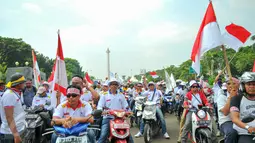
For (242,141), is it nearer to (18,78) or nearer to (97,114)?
(97,114)

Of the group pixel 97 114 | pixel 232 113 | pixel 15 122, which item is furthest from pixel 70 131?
pixel 232 113

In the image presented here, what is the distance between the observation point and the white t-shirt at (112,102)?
616 cm

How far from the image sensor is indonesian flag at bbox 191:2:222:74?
183 inches

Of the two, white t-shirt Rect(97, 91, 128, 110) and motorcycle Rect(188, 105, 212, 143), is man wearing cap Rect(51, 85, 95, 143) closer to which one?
white t-shirt Rect(97, 91, 128, 110)

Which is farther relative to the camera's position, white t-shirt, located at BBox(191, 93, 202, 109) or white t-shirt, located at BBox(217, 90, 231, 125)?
white t-shirt, located at BBox(191, 93, 202, 109)

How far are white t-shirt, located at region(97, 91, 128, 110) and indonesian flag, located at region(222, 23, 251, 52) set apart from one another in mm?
2823

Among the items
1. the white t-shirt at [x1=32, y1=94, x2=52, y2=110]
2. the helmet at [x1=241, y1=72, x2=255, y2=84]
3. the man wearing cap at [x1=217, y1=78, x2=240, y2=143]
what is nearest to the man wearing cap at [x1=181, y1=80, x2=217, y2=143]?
→ the man wearing cap at [x1=217, y1=78, x2=240, y2=143]

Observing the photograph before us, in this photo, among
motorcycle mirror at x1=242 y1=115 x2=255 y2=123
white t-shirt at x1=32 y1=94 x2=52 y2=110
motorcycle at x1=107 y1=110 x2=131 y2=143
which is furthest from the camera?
white t-shirt at x1=32 y1=94 x2=52 y2=110

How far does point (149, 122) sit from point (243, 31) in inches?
157

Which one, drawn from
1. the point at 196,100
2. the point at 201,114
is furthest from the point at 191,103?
the point at 201,114

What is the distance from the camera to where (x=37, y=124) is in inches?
240

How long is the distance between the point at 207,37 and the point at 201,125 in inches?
86.2

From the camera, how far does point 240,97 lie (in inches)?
140

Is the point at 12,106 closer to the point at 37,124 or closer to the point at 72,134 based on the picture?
the point at 72,134
